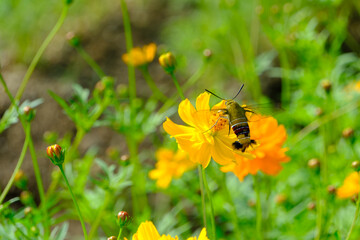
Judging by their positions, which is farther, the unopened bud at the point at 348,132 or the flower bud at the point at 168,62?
the unopened bud at the point at 348,132

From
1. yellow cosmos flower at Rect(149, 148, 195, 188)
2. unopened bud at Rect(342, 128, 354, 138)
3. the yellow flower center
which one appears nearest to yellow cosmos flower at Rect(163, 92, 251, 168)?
the yellow flower center

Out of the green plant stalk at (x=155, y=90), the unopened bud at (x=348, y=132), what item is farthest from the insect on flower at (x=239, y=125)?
the green plant stalk at (x=155, y=90)

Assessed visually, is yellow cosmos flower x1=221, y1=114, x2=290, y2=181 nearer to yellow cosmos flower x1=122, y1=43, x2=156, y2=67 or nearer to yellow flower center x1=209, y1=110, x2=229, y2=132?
yellow flower center x1=209, y1=110, x2=229, y2=132

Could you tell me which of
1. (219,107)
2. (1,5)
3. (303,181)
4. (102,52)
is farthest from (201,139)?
(1,5)

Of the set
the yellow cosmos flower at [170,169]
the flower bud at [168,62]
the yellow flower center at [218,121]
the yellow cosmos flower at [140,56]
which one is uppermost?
the yellow cosmos flower at [140,56]

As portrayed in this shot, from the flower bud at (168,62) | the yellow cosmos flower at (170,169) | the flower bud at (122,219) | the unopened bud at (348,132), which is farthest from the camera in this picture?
the yellow cosmos flower at (170,169)

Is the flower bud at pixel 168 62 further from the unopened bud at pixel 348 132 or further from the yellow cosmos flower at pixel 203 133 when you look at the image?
the unopened bud at pixel 348 132

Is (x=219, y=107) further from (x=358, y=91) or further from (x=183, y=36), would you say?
(x=183, y=36)

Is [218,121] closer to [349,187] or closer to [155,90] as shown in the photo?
[349,187]

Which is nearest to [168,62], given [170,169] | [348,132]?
[348,132]
